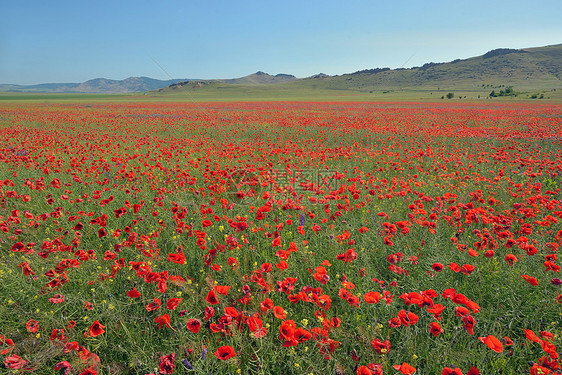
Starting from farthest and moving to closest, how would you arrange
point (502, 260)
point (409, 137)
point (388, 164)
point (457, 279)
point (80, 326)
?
point (409, 137) → point (388, 164) → point (502, 260) → point (457, 279) → point (80, 326)

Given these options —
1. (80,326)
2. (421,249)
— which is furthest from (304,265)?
(80,326)

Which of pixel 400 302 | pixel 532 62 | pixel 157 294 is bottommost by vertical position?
pixel 400 302

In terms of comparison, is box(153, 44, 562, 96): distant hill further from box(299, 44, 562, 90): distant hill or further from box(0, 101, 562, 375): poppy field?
box(0, 101, 562, 375): poppy field

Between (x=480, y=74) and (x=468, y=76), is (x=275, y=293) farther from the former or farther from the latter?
(x=480, y=74)

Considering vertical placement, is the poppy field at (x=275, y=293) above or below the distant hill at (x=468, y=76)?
below

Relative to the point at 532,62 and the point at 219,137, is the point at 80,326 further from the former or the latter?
the point at 532,62

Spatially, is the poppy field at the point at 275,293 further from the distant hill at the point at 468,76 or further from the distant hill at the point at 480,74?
the distant hill at the point at 480,74

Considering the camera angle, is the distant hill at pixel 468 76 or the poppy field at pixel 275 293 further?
the distant hill at pixel 468 76

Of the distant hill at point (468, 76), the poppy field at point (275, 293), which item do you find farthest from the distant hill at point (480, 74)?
the poppy field at point (275, 293)

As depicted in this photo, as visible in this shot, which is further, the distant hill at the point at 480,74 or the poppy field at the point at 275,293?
the distant hill at the point at 480,74

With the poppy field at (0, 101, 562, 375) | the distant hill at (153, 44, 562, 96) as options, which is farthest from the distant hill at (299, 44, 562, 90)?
the poppy field at (0, 101, 562, 375)

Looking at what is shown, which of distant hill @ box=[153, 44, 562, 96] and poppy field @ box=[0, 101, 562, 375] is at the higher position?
distant hill @ box=[153, 44, 562, 96]

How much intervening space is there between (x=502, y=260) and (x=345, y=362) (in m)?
2.31

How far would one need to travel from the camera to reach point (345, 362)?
1.93 m
